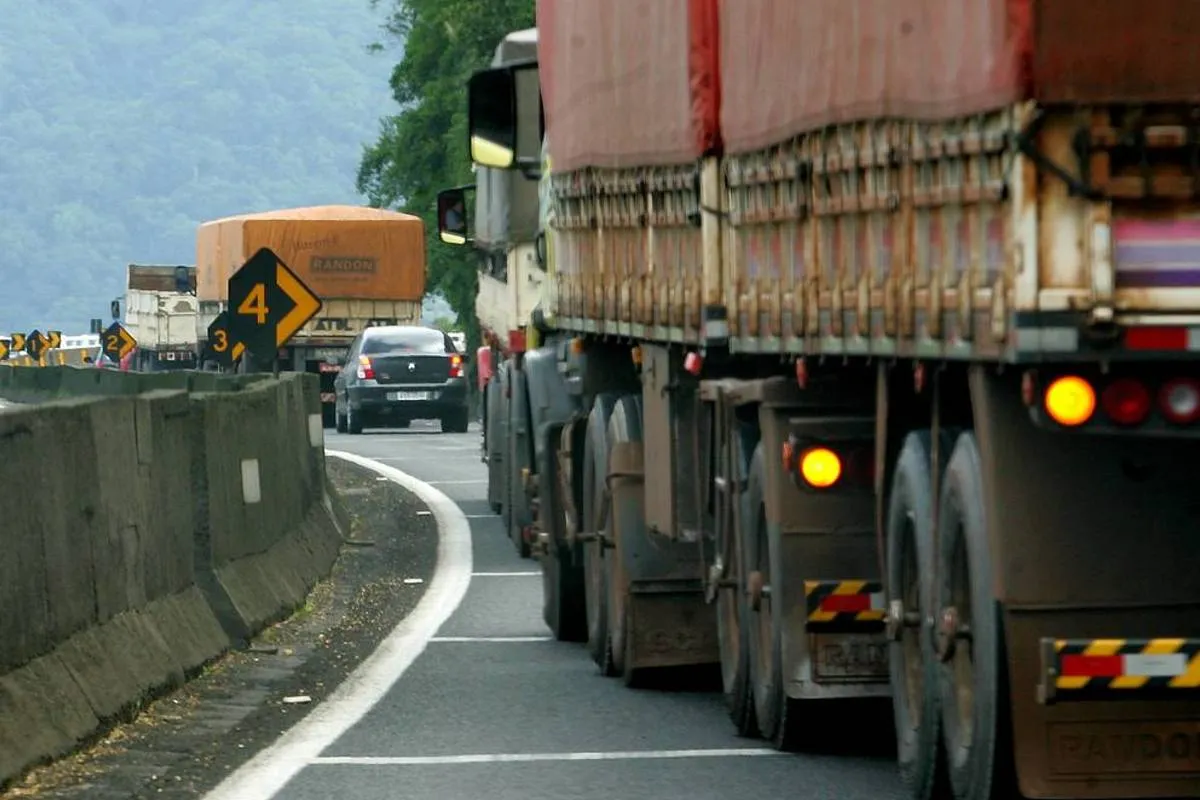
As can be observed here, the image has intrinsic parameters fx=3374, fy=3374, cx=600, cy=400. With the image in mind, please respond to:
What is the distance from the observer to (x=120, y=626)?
496 inches

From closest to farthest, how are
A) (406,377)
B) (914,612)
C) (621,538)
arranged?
1. (914,612)
2. (621,538)
3. (406,377)

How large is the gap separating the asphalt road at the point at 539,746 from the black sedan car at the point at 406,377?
3370 centimetres

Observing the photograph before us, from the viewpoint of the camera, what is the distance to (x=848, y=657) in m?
11.1

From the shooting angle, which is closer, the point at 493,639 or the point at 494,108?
the point at 493,639

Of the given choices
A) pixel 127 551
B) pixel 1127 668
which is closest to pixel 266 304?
pixel 127 551

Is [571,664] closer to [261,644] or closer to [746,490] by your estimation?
[261,644]

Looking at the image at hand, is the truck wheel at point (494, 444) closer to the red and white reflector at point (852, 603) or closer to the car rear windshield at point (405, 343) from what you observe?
the red and white reflector at point (852, 603)

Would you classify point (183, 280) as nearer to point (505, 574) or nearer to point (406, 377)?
point (406, 377)

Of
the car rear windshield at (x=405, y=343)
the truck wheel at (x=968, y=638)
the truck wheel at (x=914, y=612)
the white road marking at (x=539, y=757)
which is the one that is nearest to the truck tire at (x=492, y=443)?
the white road marking at (x=539, y=757)

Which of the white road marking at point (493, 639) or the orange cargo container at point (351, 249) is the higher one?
the orange cargo container at point (351, 249)

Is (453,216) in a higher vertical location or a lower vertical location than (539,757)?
higher

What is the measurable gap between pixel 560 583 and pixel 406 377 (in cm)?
3411

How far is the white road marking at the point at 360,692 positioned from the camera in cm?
1067

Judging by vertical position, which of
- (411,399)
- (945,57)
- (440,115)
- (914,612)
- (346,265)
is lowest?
(411,399)
